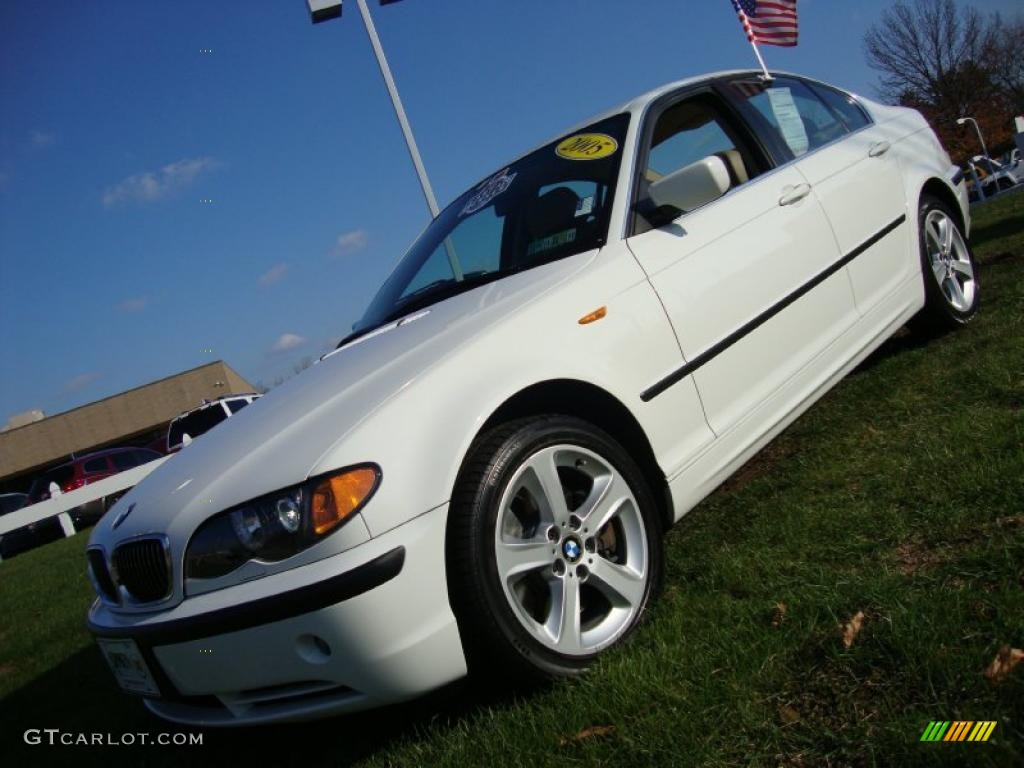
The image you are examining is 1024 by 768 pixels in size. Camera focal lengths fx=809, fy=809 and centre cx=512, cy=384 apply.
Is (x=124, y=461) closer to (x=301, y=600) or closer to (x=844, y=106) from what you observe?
(x=844, y=106)

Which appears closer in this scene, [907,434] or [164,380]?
[907,434]

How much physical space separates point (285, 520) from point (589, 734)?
88 cm

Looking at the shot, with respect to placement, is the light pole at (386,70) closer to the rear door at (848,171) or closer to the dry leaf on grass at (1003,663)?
the rear door at (848,171)

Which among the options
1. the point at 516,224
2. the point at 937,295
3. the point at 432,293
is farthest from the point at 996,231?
the point at 432,293

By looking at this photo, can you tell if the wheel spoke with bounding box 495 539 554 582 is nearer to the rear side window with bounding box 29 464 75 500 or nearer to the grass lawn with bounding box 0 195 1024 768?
the grass lawn with bounding box 0 195 1024 768

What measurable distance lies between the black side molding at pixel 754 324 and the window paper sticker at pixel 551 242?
0.63 m

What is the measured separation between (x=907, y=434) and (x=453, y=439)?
6.79 ft

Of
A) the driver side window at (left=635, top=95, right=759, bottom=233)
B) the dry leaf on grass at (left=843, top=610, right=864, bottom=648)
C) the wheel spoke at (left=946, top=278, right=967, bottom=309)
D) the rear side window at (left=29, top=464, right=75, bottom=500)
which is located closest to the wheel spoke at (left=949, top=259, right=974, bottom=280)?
the wheel spoke at (left=946, top=278, right=967, bottom=309)

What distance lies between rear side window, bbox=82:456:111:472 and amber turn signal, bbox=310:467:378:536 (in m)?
15.5

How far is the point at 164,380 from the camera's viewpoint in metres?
40.6

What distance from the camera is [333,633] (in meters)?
1.91

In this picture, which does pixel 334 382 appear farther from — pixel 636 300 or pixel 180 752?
pixel 180 752

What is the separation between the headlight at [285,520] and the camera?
6.37ft

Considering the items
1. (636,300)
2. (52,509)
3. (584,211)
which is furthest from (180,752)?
(52,509)
